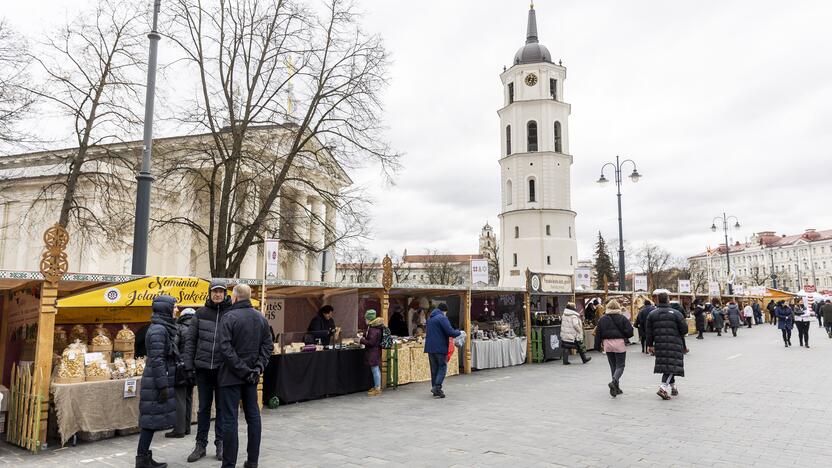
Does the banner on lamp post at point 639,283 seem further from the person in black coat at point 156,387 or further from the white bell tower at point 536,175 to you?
the white bell tower at point 536,175

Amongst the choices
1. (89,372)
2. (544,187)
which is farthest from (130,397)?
(544,187)

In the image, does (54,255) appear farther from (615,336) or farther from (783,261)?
(783,261)

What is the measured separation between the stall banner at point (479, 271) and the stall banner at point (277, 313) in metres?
5.20

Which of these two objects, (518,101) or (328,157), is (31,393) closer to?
(328,157)

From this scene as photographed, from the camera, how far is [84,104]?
16828mm

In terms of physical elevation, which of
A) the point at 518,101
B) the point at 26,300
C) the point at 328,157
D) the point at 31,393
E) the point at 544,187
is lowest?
the point at 31,393

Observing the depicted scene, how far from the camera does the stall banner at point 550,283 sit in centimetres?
1766

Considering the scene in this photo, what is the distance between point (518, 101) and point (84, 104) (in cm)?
4422

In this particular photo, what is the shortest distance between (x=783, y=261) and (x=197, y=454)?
527ft

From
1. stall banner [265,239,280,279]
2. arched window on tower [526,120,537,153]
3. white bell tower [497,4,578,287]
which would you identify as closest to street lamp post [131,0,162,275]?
stall banner [265,239,280,279]

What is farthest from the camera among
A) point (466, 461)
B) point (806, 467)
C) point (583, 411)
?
point (583, 411)

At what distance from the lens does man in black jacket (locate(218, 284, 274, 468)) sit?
5.58 metres

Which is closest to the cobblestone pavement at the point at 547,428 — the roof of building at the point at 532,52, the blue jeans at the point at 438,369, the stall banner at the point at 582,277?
the blue jeans at the point at 438,369

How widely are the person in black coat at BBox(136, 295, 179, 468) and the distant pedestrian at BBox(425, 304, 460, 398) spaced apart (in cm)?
567
